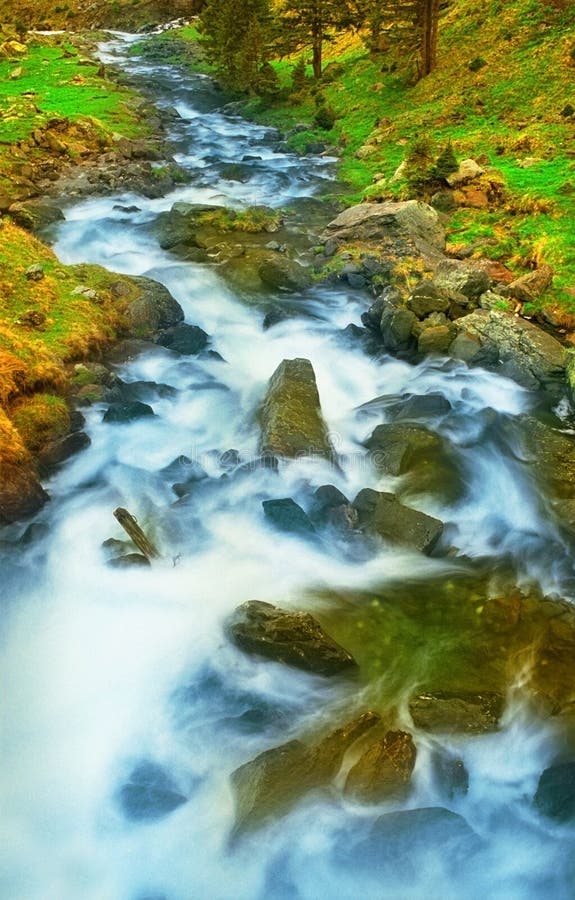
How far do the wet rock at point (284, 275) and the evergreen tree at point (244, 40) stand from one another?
22.2 m

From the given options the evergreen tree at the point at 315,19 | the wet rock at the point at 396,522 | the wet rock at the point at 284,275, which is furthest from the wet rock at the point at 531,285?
the evergreen tree at the point at 315,19

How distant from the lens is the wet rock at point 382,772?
613 centimetres

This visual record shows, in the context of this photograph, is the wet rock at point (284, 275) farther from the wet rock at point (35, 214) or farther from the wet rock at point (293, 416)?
the wet rock at point (35, 214)

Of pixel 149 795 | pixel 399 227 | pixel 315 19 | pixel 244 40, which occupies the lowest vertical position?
pixel 149 795

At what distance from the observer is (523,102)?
23.8 meters

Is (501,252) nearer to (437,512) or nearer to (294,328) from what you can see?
(294,328)

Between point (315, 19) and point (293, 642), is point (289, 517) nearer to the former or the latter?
point (293, 642)

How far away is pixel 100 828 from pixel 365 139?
2532 centimetres

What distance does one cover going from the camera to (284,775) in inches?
245

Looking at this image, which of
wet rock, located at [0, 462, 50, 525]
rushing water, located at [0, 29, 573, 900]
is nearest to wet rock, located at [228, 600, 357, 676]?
rushing water, located at [0, 29, 573, 900]

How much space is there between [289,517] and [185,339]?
5.77 meters

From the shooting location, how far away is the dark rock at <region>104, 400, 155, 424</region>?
1112 centimetres

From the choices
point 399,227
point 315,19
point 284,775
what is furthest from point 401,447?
point 315,19

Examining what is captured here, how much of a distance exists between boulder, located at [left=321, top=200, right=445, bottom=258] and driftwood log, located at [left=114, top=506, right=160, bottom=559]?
10.2m
